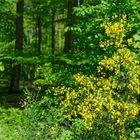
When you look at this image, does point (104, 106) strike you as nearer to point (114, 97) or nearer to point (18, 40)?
point (114, 97)

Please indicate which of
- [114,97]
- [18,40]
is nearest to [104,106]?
[114,97]

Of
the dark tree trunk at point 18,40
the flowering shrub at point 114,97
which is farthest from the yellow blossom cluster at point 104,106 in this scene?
the dark tree trunk at point 18,40

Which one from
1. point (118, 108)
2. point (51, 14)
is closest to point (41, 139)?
point (118, 108)

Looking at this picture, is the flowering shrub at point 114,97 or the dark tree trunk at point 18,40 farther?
the dark tree trunk at point 18,40

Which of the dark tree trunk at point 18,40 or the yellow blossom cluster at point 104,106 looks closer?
the yellow blossom cluster at point 104,106

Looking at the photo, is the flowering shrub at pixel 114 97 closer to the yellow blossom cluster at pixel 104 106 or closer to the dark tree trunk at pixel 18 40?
the yellow blossom cluster at pixel 104 106

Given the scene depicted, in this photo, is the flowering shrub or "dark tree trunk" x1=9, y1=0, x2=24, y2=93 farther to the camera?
"dark tree trunk" x1=9, y1=0, x2=24, y2=93

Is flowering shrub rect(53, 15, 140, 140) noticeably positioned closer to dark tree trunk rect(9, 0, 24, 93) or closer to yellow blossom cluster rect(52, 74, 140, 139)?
yellow blossom cluster rect(52, 74, 140, 139)

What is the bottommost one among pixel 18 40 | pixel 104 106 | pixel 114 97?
pixel 104 106

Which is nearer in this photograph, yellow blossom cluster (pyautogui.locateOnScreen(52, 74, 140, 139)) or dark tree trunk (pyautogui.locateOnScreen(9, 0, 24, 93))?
yellow blossom cluster (pyautogui.locateOnScreen(52, 74, 140, 139))

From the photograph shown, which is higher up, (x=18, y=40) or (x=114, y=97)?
(x=18, y=40)

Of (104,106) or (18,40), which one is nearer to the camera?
(104,106)

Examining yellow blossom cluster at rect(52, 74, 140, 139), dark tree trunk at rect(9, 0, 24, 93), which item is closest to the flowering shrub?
yellow blossom cluster at rect(52, 74, 140, 139)

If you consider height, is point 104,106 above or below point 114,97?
below
